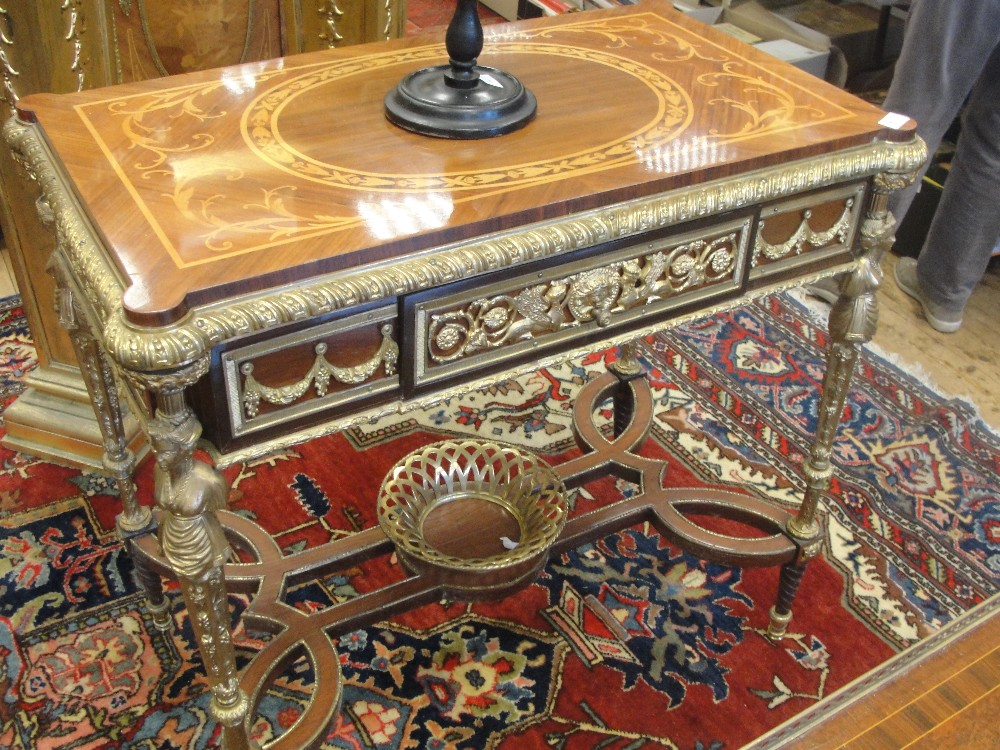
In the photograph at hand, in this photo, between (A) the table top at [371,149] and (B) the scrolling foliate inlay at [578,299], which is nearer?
(A) the table top at [371,149]

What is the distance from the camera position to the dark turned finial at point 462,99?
130 cm

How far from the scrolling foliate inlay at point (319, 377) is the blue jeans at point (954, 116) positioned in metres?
1.78

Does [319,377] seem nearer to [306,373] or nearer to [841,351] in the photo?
[306,373]

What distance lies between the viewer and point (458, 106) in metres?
1.31

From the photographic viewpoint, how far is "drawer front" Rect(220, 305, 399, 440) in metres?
1.07

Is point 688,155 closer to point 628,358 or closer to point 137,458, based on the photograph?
point 628,358

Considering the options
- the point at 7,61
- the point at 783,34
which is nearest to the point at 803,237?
the point at 7,61

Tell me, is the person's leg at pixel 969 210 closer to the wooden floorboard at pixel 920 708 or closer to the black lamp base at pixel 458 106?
the wooden floorboard at pixel 920 708

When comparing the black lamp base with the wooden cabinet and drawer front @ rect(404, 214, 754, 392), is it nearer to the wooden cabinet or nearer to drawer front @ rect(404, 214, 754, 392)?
drawer front @ rect(404, 214, 754, 392)


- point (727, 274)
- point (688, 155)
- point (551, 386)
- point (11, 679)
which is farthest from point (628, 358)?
point (11, 679)

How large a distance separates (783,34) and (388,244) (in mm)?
2456

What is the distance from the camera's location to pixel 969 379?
2.49 m

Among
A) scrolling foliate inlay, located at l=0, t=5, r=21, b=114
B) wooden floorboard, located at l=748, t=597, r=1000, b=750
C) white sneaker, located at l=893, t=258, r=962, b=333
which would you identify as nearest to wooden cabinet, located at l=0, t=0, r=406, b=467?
scrolling foliate inlay, located at l=0, t=5, r=21, b=114

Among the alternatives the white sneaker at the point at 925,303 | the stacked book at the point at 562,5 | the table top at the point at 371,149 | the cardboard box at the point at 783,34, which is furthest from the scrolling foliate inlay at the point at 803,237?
the stacked book at the point at 562,5
